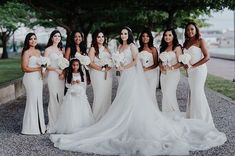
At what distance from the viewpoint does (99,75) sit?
1023 cm

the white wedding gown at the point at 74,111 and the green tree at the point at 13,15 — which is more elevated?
the green tree at the point at 13,15

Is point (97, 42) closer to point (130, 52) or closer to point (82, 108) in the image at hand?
point (130, 52)

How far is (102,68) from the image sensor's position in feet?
33.2

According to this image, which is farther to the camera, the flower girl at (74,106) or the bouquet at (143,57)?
the bouquet at (143,57)

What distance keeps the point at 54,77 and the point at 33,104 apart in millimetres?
767

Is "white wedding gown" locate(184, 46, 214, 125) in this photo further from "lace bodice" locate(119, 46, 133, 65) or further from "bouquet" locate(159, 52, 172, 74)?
"lace bodice" locate(119, 46, 133, 65)

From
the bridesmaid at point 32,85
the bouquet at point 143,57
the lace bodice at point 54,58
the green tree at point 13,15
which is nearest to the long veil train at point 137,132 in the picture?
the bouquet at point 143,57

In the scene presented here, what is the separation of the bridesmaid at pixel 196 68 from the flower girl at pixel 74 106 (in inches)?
93.5

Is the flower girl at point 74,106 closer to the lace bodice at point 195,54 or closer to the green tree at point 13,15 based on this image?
the lace bodice at point 195,54

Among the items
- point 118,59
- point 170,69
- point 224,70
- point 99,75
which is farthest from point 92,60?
point 224,70

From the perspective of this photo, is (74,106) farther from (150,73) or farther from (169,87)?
(169,87)

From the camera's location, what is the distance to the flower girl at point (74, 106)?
962 cm

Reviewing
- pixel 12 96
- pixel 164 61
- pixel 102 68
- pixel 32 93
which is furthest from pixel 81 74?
pixel 12 96

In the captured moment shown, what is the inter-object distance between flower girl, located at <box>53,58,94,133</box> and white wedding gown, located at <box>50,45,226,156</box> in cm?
58
